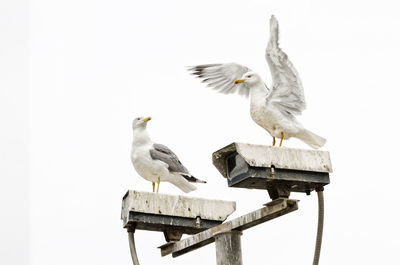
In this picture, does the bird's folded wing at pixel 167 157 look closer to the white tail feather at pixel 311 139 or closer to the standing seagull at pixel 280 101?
the standing seagull at pixel 280 101

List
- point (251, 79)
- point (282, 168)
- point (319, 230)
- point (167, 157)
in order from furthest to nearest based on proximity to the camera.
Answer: point (167, 157) → point (251, 79) → point (282, 168) → point (319, 230)

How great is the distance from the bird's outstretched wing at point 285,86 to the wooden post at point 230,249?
6.75 feet

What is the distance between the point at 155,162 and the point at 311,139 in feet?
6.16

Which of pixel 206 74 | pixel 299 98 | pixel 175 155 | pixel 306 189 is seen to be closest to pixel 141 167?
pixel 175 155

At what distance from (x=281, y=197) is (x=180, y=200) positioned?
106 centimetres

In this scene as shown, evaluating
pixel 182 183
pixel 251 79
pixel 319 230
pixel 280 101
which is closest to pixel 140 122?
pixel 182 183

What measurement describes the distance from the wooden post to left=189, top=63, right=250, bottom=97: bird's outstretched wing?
3.49m

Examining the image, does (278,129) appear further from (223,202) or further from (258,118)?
(223,202)

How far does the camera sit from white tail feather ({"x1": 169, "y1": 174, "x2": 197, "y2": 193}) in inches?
289

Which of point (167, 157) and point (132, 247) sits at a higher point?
point (167, 157)

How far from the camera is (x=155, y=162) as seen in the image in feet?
23.3

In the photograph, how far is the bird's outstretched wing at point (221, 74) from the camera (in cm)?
761

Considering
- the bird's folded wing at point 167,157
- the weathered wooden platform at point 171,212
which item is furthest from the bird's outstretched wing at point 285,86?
the bird's folded wing at point 167,157

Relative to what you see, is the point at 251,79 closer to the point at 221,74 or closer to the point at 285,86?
the point at 285,86
